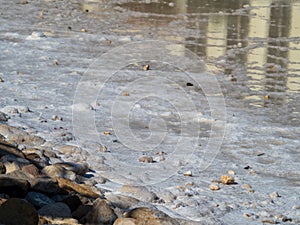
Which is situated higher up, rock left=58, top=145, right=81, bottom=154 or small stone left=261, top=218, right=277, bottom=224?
rock left=58, top=145, right=81, bottom=154

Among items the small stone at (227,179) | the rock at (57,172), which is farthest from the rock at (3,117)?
the small stone at (227,179)

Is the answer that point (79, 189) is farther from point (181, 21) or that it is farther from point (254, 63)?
point (181, 21)

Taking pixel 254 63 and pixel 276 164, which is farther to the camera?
pixel 254 63

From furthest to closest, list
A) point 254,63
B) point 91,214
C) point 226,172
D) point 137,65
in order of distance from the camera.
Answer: point 254,63, point 137,65, point 226,172, point 91,214

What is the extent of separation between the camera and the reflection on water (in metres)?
8.60

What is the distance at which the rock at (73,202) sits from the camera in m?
3.98

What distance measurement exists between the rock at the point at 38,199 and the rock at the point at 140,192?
659mm

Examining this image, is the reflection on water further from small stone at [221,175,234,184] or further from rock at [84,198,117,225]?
rock at [84,198,117,225]

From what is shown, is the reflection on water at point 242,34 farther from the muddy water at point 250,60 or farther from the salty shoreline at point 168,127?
the salty shoreline at point 168,127

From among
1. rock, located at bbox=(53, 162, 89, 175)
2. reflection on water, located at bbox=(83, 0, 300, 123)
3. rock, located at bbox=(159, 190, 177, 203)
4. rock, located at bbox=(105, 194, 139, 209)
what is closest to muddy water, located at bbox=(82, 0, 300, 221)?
reflection on water, located at bbox=(83, 0, 300, 123)

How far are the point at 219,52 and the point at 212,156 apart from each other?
5245 millimetres

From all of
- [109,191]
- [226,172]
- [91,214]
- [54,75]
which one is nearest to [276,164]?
[226,172]

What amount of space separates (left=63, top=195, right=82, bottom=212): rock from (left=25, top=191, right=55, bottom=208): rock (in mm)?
96

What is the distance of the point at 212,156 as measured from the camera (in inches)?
212
